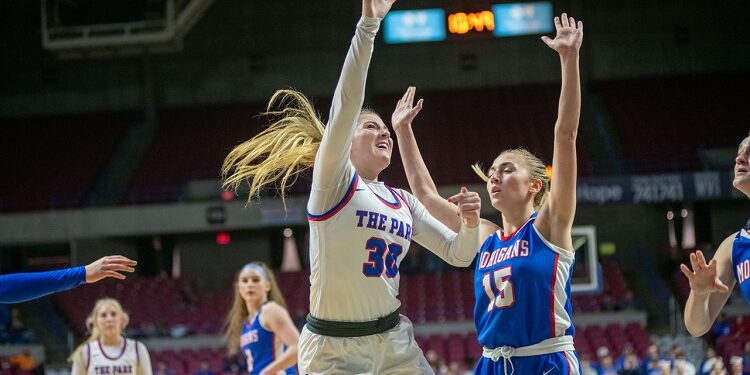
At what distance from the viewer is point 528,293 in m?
4.52

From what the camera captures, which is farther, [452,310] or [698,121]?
[698,121]

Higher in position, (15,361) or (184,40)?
(184,40)

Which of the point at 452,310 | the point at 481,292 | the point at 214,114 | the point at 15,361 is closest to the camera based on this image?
the point at 481,292

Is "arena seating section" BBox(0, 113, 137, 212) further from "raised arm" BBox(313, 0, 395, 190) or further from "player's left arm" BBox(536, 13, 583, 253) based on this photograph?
"player's left arm" BBox(536, 13, 583, 253)

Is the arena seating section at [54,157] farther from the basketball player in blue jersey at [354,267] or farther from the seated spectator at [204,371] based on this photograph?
the basketball player in blue jersey at [354,267]

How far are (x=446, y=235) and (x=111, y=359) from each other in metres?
4.01

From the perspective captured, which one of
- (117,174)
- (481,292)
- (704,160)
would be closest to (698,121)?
(704,160)

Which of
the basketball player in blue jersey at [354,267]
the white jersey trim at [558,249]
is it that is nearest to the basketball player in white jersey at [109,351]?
the basketball player in blue jersey at [354,267]

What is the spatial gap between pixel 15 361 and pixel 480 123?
11.3 meters

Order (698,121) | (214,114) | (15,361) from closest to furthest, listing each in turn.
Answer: (15,361) → (698,121) → (214,114)

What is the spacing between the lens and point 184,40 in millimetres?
25641

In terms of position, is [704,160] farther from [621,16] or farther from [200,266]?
[200,266]

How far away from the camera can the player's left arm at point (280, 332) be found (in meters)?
7.20

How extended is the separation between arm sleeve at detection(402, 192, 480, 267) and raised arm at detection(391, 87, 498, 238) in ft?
0.71
